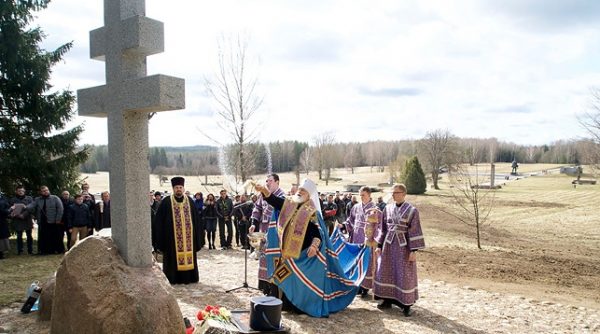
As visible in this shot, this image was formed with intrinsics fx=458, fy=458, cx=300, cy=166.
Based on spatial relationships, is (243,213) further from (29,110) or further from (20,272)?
(29,110)

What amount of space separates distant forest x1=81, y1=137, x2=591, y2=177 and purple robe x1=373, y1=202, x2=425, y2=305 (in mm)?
4177

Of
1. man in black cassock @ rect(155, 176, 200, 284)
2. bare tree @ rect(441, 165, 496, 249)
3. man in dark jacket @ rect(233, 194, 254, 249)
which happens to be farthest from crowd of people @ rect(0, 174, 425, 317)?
bare tree @ rect(441, 165, 496, 249)

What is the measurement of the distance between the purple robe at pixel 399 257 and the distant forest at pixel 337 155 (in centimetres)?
418

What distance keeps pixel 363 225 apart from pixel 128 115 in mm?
6153

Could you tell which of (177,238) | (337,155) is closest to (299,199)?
(177,238)

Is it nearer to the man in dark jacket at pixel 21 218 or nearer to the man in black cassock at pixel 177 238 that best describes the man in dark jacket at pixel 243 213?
the man in black cassock at pixel 177 238

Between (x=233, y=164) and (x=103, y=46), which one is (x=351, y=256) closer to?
(x=103, y=46)

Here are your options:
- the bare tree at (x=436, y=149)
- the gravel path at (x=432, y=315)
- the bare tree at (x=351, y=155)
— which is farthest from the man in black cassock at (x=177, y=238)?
the bare tree at (x=351, y=155)

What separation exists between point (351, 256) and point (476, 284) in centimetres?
306

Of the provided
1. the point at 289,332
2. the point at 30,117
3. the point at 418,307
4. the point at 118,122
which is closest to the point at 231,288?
the point at 289,332

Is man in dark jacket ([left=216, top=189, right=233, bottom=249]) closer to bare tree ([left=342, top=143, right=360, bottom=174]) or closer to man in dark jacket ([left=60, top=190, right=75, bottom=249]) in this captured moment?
man in dark jacket ([left=60, top=190, right=75, bottom=249])

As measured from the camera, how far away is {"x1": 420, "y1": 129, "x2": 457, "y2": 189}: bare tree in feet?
164

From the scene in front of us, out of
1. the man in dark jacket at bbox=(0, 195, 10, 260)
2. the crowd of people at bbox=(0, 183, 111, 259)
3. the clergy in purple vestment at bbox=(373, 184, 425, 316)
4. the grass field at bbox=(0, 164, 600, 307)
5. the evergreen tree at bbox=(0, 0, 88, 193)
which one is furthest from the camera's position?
the evergreen tree at bbox=(0, 0, 88, 193)

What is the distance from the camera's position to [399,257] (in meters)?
7.63
